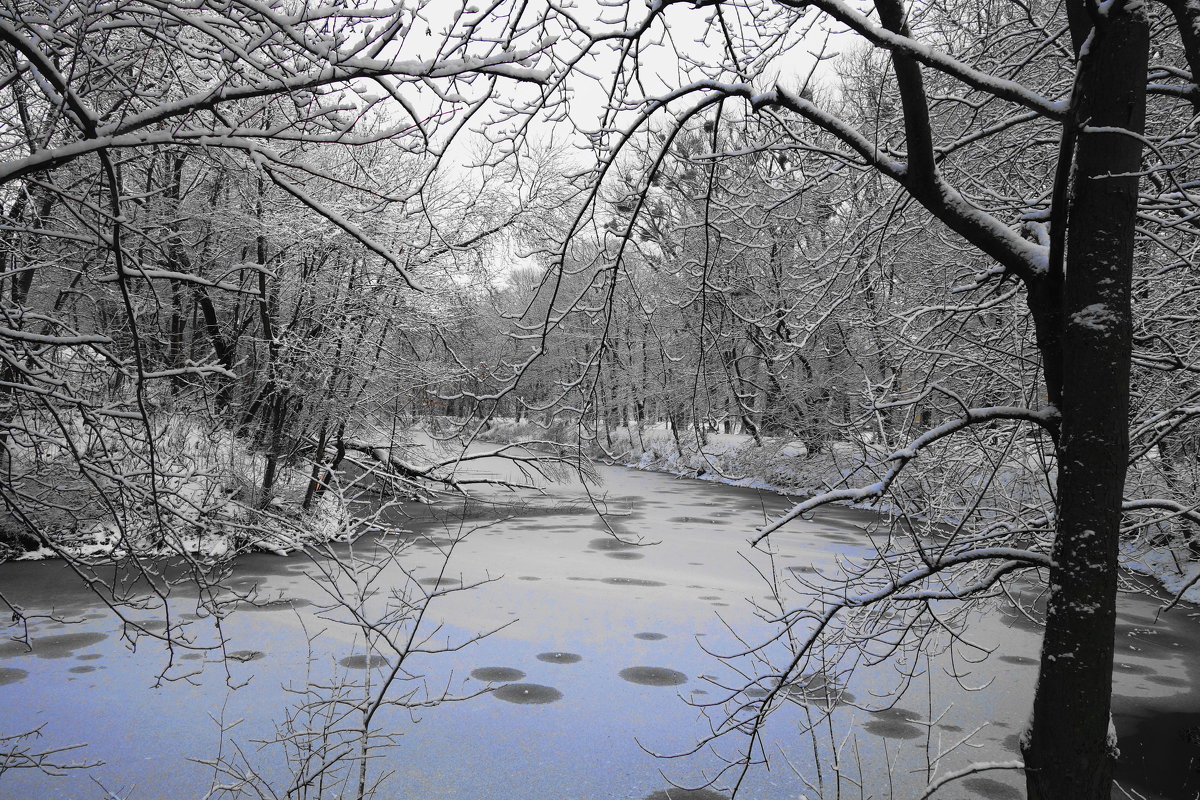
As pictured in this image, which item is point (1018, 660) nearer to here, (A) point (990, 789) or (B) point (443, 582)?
(A) point (990, 789)

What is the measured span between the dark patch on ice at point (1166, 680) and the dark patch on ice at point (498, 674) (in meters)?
6.72

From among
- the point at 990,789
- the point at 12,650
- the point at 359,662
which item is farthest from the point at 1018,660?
the point at 12,650

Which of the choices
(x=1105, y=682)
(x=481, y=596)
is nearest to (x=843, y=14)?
(x=1105, y=682)

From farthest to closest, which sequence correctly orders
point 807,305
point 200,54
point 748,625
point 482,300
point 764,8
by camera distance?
1. point 482,300
2. point 748,625
3. point 807,305
4. point 764,8
5. point 200,54

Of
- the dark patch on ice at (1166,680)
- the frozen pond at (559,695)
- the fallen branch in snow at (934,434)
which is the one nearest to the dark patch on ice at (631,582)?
the frozen pond at (559,695)

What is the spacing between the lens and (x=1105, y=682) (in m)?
2.69

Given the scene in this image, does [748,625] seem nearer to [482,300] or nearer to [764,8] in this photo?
[764,8]

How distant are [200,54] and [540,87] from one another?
4.72 feet

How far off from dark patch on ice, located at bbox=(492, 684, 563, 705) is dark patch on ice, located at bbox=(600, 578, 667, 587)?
181 inches

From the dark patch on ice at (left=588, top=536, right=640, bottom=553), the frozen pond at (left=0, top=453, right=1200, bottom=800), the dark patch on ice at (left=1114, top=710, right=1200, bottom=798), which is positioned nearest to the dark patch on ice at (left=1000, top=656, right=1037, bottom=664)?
the frozen pond at (left=0, top=453, right=1200, bottom=800)

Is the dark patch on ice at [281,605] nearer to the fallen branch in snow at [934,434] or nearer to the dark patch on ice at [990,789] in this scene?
the dark patch on ice at [990,789]

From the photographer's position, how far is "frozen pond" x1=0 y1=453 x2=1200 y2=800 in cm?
662

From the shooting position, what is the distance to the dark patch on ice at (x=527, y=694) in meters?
8.28

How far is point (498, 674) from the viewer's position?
9.02 metres
